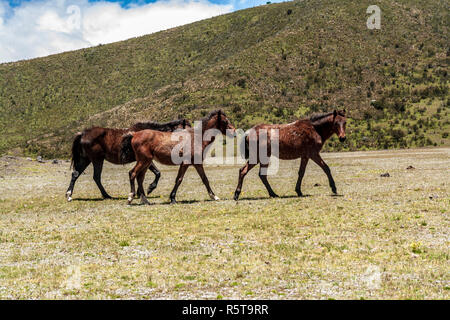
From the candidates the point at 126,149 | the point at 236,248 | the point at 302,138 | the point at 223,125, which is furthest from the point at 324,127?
the point at 236,248

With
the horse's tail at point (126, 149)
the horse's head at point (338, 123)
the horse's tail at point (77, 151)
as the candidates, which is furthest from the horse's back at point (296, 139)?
the horse's tail at point (77, 151)

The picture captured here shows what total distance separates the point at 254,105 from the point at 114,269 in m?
65.0

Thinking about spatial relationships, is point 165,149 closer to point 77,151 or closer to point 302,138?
point 302,138

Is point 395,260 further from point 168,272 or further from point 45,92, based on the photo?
point 45,92

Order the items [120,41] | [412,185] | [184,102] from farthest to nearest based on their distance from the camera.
Answer: [120,41] → [184,102] → [412,185]

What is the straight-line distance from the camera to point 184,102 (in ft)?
256

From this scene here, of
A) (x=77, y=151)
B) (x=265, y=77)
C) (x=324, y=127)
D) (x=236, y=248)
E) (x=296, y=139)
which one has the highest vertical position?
(x=265, y=77)

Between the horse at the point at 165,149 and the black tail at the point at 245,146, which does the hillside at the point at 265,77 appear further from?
the horse at the point at 165,149

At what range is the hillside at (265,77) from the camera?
2702 inches

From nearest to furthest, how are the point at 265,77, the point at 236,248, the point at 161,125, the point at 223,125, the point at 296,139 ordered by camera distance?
the point at 236,248
the point at 223,125
the point at 296,139
the point at 161,125
the point at 265,77

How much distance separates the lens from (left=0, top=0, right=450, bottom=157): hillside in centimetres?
6862

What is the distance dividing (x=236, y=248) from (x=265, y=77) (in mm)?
73180

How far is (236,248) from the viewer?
984 centimetres

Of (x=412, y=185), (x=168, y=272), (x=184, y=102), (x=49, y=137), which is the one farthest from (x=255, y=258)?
(x=49, y=137)
